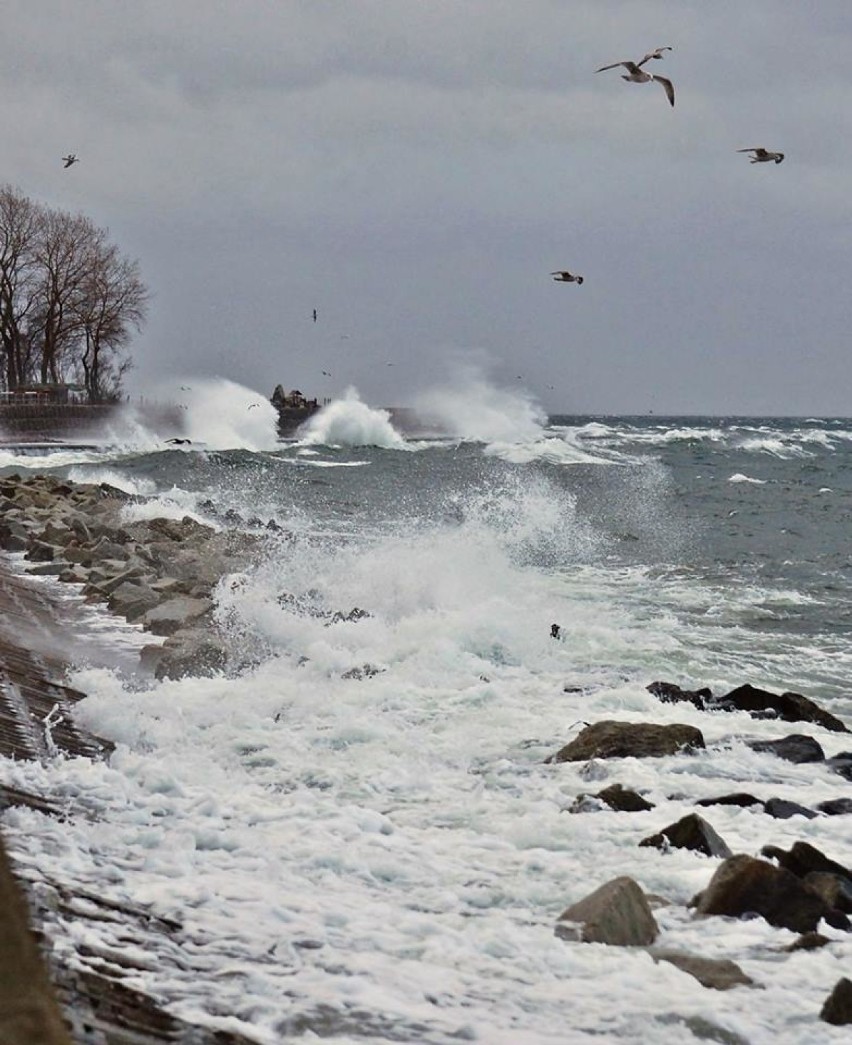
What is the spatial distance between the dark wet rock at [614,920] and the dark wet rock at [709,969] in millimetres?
98

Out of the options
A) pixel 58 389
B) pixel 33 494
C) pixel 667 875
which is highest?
pixel 58 389

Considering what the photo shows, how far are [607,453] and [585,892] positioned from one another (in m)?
57.8

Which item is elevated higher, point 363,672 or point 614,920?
point 363,672

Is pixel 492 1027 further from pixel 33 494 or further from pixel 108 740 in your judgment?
pixel 33 494

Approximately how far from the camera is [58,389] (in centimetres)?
5503

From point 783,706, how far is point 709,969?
15.0ft

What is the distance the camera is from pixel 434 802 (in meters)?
6.19

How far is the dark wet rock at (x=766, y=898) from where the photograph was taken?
464cm

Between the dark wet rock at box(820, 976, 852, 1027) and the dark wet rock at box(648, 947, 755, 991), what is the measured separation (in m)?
0.30

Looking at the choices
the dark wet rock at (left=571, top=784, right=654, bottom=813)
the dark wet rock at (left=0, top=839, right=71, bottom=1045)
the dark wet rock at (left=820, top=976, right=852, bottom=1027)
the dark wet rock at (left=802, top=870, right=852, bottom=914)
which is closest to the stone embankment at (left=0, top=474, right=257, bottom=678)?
the dark wet rock at (left=571, top=784, right=654, bottom=813)

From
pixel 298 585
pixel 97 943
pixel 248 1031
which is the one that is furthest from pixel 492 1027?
pixel 298 585

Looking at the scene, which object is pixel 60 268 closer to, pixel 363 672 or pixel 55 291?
pixel 55 291

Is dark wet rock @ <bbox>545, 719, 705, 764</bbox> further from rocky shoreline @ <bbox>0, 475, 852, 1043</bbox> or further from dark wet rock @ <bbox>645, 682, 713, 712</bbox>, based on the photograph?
dark wet rock @ <bbox>645, 682, 713, 712</bbox>

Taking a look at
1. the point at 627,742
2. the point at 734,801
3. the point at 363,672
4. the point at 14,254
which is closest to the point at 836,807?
the point at 734,801
